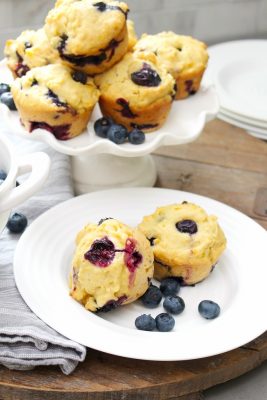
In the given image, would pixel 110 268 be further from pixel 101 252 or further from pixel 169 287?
pixel 169 287

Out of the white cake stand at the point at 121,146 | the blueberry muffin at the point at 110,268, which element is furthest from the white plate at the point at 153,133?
the blueberry muffin at the point at 110,268

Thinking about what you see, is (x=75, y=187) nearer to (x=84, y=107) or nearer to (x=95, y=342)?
(x=84, y=107)

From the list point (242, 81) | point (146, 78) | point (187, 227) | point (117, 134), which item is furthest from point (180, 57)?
point (242, 81)

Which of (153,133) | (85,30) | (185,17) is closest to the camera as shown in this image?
(85,30)

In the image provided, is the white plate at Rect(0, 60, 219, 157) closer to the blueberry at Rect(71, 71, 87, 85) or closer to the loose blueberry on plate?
the blueberry at Rect(71, 71, 87, 85)

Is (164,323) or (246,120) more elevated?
(164,323)

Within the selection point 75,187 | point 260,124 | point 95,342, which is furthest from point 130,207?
point 260,124

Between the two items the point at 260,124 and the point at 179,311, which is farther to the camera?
the point at 260,124
